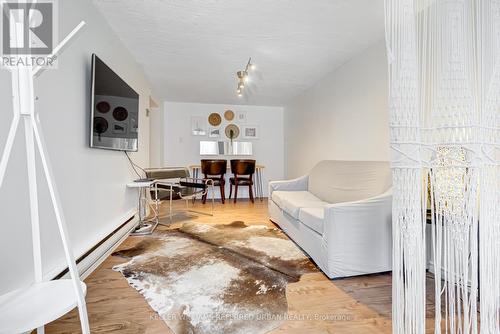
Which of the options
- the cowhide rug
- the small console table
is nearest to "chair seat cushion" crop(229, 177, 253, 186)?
the small console table

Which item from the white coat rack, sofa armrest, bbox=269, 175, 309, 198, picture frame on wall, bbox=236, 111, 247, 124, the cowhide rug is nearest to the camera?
the white coat rack

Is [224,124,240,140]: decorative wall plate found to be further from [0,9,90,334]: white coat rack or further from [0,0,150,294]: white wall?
[0,9,90,334]: white coat rack

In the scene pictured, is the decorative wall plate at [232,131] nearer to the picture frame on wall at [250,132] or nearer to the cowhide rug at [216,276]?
the picture frame on wall at [250,132]

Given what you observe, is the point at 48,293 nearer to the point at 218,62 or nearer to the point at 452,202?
the point at 452,202

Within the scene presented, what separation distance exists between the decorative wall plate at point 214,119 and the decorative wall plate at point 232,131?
0.81ft

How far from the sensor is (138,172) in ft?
10.9

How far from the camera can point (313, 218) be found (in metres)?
2.02

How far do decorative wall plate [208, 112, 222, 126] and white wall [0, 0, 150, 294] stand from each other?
3.00 meters

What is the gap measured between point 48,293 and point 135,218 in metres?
2.40

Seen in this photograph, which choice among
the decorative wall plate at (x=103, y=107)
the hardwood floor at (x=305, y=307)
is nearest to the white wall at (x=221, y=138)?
the decorative wall plate at (x=103, y=107)

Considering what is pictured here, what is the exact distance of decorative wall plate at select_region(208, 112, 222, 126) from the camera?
5566 millimetres

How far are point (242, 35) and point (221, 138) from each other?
10.7 ft

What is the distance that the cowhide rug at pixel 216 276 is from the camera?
1337 millimetres

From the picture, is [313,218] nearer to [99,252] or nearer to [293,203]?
[293,203]
